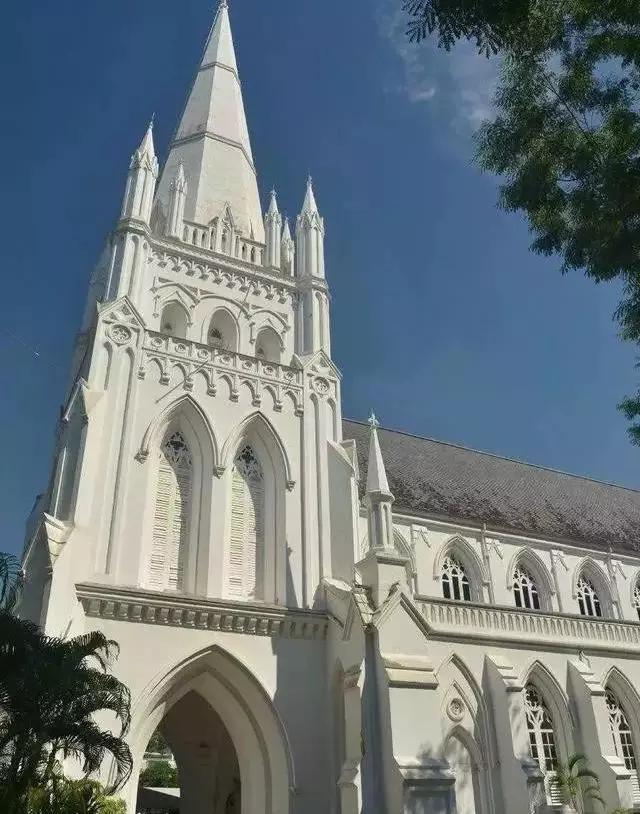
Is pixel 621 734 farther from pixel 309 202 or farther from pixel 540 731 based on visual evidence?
pixel 309 202

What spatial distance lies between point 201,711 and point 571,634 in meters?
11.1

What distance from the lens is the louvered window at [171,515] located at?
613 inches

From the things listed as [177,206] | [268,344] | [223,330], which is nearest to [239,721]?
[268,344]

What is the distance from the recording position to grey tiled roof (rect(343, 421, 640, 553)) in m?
24.4

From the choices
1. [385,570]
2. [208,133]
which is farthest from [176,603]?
[208,133]

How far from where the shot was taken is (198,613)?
1474cm

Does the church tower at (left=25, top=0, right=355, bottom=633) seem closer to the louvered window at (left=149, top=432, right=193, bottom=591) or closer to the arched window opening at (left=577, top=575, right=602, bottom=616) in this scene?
the louvered window at (left=149, top=432, right=193, bottom=591)

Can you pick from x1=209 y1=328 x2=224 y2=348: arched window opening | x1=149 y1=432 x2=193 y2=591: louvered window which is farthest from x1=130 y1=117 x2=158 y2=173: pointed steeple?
x1=149 y1=432 x2=193 y2=591: louvered window

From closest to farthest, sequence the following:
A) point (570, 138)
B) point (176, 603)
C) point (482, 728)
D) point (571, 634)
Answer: point (570, 138), point (176, 603), point (482, 728), point (571, 634)

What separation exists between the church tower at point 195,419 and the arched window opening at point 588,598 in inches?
471

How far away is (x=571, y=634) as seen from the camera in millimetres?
20859

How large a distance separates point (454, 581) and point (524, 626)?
3159 millimetres

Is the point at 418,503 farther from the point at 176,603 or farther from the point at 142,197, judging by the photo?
the point at 142,197

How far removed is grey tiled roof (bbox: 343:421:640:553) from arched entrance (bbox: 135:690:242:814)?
27.4ft
